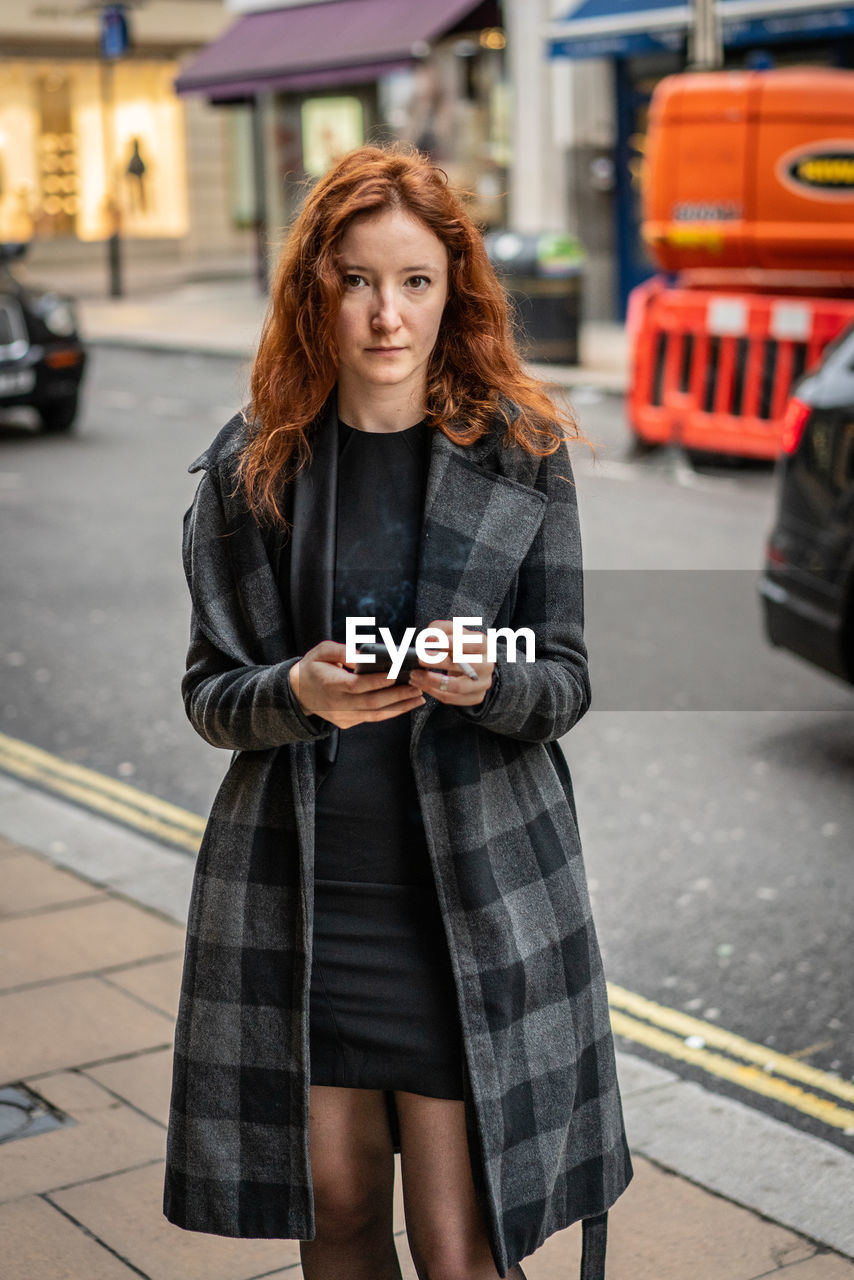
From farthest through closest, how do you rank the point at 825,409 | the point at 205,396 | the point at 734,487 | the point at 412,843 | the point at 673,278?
the point at 673,278
the point at 205,396
the point at 734,487
the point at 825,409
the point at 412,843

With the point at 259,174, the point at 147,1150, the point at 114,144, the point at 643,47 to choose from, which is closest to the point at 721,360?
the point at 643,47

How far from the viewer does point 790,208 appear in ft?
38.6

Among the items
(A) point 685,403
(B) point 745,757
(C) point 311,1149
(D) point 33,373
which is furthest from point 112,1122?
(D) point 33,373

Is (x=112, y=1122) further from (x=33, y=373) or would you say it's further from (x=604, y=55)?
(x=604, y=55)

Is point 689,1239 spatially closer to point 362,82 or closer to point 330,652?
point 330,652

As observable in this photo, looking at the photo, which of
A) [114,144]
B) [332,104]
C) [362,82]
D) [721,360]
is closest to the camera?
[721,360]

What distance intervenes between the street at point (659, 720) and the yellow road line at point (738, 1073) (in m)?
0.05

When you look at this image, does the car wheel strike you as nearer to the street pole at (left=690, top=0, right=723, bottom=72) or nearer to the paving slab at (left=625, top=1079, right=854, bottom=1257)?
the street pole at (left=690, top=0, right=723, bottom=72)

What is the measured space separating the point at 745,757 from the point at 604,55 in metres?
14.6

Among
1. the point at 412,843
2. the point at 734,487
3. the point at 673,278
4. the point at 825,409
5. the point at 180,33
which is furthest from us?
the point at 180,33

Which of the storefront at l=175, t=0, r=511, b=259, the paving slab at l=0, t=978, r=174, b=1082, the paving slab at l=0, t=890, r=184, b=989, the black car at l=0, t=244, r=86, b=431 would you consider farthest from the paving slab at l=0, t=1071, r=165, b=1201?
the storefront at l=175, t=0, r=511, b=259

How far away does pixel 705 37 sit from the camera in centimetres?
1291

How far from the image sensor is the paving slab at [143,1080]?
3494mm

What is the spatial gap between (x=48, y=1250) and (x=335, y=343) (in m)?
1.69
